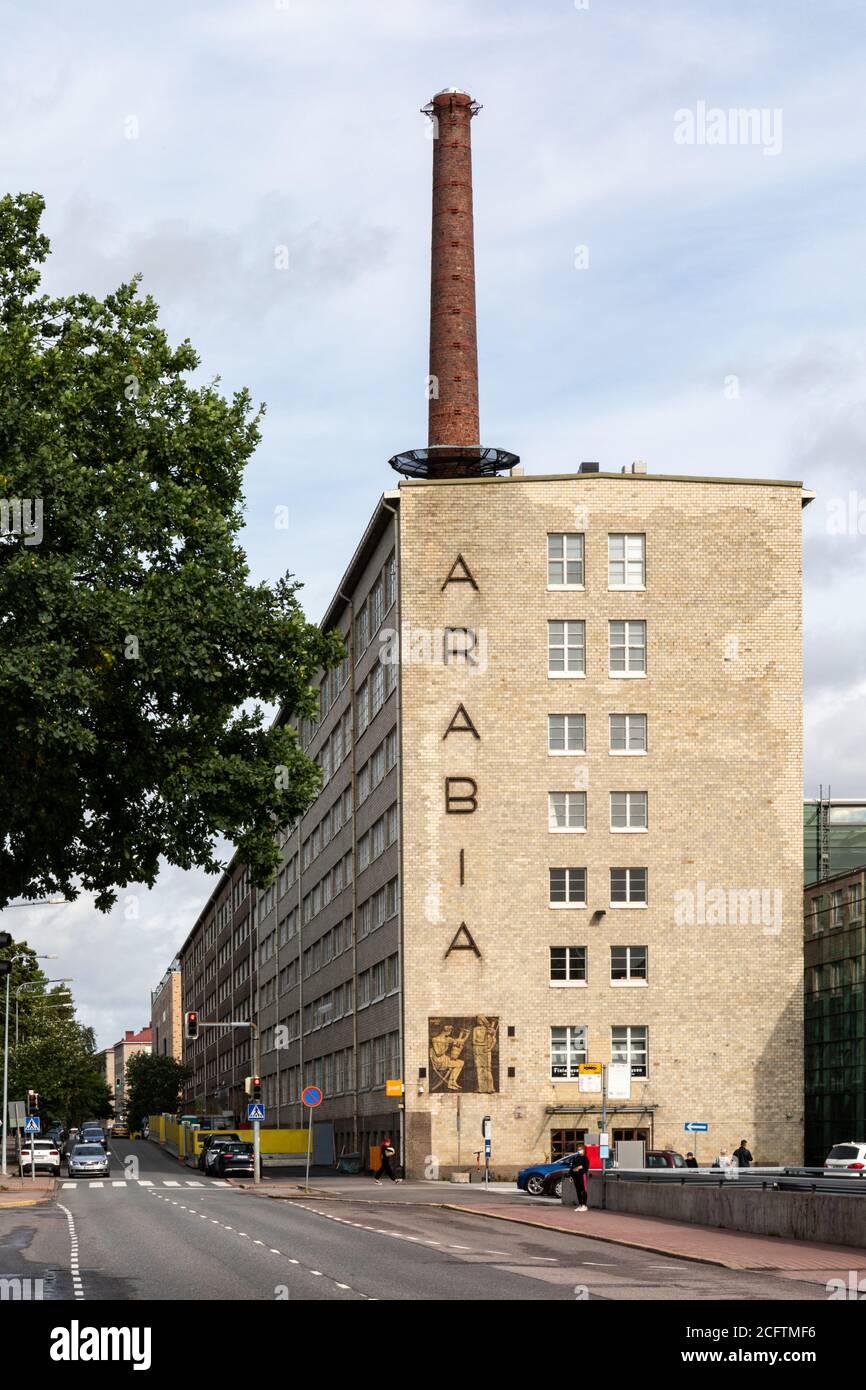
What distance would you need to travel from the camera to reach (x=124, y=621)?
19.3m

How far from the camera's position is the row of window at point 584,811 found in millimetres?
63562

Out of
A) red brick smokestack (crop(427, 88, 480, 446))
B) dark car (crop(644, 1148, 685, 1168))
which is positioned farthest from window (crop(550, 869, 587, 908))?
red brick smokestack (crop(427, 88, 480, 446))

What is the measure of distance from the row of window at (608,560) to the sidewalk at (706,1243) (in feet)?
99.1

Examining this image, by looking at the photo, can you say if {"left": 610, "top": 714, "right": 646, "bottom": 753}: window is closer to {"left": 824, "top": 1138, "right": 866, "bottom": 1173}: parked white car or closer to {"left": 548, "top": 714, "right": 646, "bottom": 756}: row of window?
{"left": 548, "top": 714, "right": 646, "bottom": 756}: row of window

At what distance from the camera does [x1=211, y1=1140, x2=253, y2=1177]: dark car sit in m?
69.3

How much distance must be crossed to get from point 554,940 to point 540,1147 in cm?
691

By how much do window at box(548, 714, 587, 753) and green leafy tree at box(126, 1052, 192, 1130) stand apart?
408ft

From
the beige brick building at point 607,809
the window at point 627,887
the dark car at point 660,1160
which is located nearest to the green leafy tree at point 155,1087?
the beige brick building at point 607,809

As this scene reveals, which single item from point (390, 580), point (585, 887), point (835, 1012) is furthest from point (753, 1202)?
point (390, 580)

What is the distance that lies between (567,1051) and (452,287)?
2937cm

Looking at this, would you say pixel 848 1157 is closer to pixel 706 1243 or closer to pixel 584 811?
pixel 584 811

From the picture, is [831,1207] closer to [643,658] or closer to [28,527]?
[28,527]

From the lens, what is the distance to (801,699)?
64.9 metres
